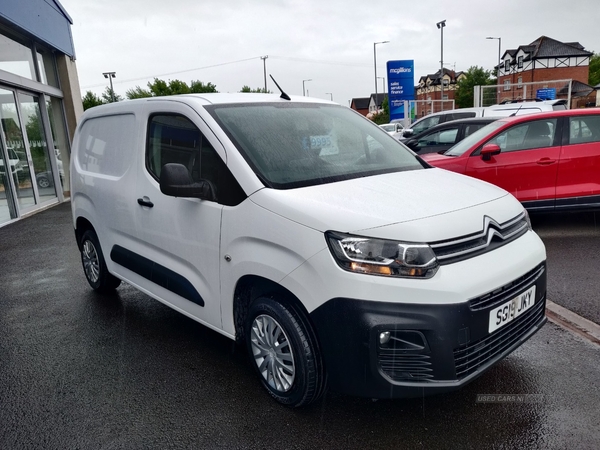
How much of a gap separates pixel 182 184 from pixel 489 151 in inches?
193

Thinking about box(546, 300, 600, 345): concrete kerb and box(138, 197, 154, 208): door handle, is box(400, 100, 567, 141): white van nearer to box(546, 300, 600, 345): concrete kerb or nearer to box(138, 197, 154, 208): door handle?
box(546, 300, 600, 345): concrete kerb

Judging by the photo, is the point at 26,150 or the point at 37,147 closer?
the point at 26,150

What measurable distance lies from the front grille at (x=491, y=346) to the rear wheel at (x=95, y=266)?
3516 millimetres

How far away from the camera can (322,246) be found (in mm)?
2316

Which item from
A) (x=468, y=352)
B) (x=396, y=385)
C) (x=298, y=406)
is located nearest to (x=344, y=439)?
(x=298, y=406)

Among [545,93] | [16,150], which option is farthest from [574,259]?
[545,93]

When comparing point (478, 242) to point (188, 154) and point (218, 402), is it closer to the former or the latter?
point (218, 402)

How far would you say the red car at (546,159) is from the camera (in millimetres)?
6316

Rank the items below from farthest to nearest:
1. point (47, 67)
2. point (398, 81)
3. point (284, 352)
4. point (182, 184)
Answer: point (398, 81) → point (47, 67) → point (182, 184) → point (284, 352)

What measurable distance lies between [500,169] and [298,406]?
508 cm

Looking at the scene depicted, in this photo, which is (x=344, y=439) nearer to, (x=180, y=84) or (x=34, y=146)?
(x=34, y=146)

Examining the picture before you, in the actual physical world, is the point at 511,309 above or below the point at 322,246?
below

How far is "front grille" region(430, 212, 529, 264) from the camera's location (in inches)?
91.3

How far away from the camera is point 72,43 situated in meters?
14.5
